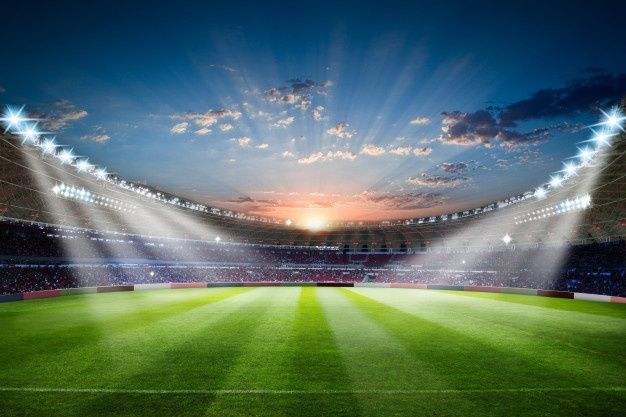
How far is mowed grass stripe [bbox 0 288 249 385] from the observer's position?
29.6 feet

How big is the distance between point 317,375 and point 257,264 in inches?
2872

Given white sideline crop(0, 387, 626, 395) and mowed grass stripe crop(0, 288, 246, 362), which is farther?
mowed grass stripe crop(0, 288, 246, 362)

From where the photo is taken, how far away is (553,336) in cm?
1380

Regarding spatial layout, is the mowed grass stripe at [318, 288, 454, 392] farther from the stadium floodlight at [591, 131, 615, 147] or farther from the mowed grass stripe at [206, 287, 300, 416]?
the stadium floodlight at [591, 131, 615, 147]

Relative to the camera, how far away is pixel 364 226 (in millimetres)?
82250

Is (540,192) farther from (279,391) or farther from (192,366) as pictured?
(279,391)

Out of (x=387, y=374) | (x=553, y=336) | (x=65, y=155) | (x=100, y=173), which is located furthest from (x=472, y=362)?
(x=100, y=173)

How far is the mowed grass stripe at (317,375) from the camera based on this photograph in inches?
275

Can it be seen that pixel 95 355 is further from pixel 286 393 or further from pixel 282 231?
pixel 282 231

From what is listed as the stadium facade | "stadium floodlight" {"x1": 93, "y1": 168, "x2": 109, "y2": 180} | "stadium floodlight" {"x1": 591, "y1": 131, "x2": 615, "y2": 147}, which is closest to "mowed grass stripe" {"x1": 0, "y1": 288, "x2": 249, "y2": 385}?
the stadium facade

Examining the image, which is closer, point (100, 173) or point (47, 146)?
point (47, 146)

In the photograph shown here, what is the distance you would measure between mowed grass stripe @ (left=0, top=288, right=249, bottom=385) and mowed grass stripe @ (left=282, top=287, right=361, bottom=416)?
3848mm

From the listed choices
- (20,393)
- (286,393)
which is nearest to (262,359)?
(286,393)

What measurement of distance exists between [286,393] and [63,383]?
4650 millimetres
